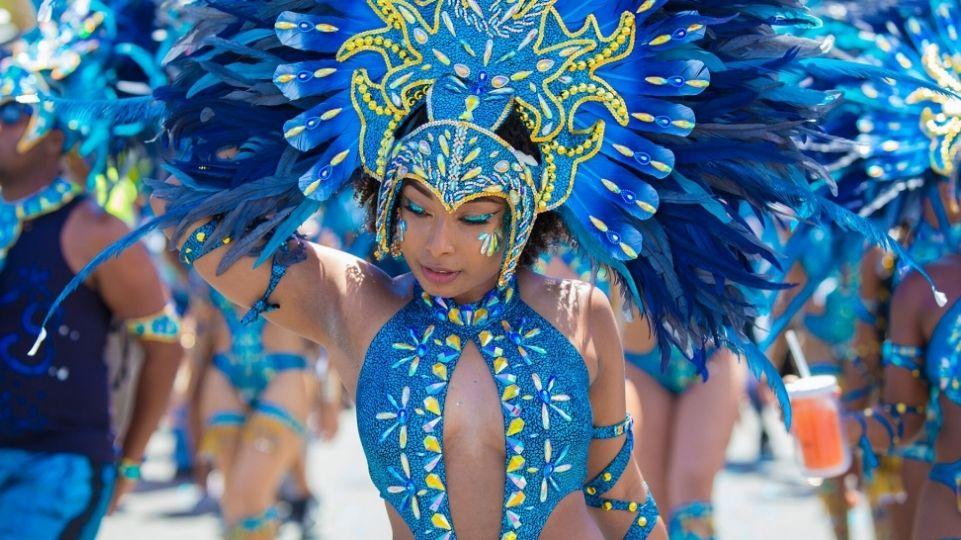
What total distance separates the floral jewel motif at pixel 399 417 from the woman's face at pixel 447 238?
0.24m

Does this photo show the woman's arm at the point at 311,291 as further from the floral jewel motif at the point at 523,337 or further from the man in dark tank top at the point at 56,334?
the man in dark tank top at the point at 56,334

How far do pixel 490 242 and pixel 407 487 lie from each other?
0.56 meters

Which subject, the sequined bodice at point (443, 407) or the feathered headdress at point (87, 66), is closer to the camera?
the sequined bodice at point (443, 407)

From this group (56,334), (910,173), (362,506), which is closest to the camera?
(56,334)

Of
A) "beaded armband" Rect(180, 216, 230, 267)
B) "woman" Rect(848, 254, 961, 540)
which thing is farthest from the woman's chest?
"woman" Rect(848, 254, 961, 540)

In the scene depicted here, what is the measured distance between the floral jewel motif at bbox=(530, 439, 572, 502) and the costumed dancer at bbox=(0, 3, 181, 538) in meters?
1.68

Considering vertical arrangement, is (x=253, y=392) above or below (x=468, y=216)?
below

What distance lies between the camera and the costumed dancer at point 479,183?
343 centimetres

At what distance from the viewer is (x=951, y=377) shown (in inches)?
182

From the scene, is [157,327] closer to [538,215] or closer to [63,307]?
[63,307]

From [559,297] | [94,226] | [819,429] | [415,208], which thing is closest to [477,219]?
[415,208]

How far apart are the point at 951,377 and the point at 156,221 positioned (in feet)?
7.92

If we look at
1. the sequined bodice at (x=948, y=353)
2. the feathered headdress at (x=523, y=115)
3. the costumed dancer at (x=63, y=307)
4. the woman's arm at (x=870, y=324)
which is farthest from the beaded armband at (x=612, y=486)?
the woman's arm at (x=870, y=324)

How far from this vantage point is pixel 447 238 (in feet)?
11.1
